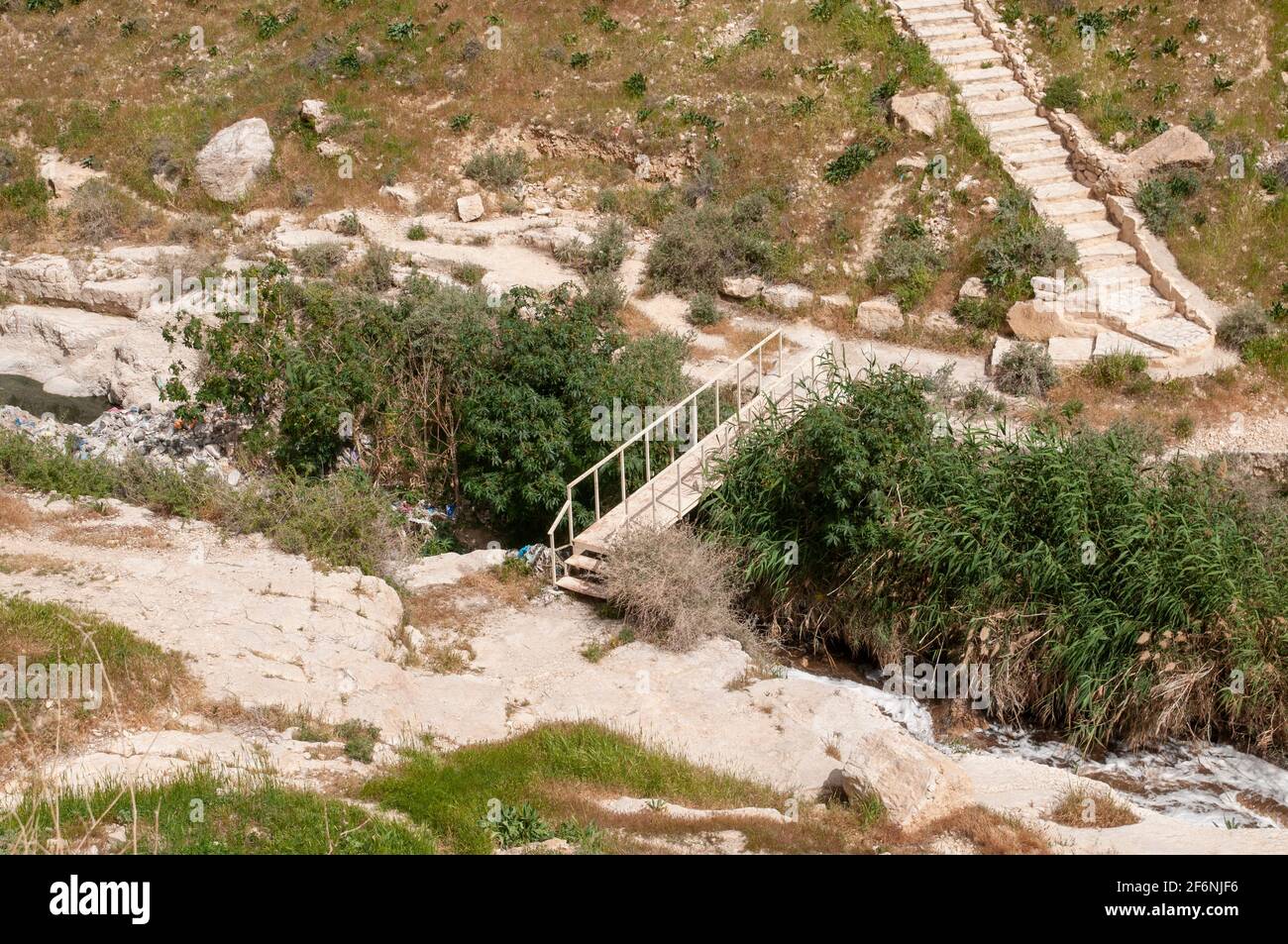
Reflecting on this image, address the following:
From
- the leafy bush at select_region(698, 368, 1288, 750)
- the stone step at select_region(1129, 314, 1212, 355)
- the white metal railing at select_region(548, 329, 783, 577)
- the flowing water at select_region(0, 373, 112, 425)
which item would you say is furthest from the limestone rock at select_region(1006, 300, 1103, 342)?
the flowing water at select_region(0, 373, 112, 425)

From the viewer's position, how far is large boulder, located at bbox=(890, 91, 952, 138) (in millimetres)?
22094

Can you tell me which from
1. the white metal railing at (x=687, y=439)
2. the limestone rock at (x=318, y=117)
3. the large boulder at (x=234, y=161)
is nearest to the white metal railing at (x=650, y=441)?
the white metal railing at (x=687, y=439)

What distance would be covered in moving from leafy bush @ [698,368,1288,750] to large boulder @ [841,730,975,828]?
304 centimetres

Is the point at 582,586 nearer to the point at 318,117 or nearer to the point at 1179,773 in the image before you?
the point at 1179,773

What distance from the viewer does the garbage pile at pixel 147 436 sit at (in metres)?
16.8

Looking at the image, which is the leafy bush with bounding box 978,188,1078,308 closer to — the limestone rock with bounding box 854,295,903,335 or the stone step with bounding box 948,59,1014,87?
the limestone rock with bounding box 854,295,903,335

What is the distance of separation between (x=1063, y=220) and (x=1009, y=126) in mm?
2569

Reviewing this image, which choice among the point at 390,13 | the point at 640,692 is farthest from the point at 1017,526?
the point at 390,13

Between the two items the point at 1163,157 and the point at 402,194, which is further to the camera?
the point at 402,194

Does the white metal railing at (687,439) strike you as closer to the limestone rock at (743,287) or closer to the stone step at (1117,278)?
the limestone rock at (743,287)

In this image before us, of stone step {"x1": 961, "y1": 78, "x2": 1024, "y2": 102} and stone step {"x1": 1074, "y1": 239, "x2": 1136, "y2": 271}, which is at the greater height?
stone step {"x1": 961, "y1": 78, "x2": 1024, "y2": 102}

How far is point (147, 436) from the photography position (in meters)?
18.0

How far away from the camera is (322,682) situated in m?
11.6

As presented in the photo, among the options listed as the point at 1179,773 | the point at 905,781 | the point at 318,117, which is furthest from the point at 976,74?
the point at 905,781
